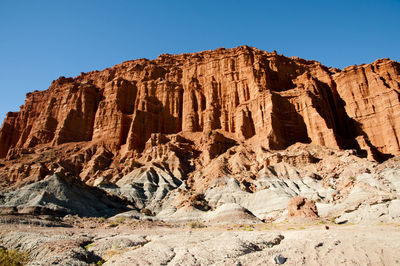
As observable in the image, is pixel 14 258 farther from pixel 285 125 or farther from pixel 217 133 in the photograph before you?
pixel 285 125

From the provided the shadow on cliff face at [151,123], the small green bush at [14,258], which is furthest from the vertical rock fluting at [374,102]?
the small green bush at [14,258]

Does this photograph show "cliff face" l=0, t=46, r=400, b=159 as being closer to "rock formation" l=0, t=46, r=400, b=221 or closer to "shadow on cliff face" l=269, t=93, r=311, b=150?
"shadow on cliff face" l=269, t=93, r=311, b=150

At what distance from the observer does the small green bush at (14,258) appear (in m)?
15.1

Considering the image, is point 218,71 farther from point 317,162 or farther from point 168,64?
point 317,162

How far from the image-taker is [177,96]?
9988 centimetres

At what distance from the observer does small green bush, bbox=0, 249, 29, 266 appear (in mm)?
15073

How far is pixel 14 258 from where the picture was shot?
16.0 metres

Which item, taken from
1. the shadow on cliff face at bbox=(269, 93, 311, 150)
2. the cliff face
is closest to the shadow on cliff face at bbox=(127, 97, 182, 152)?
the cliff face

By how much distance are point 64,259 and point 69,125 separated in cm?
8737

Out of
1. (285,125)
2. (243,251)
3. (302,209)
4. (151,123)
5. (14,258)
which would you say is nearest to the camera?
(243,251)

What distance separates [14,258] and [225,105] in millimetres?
81798

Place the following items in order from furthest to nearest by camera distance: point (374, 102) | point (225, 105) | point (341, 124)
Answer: point (225, 105) < point (341, 124) < point (374, 102)

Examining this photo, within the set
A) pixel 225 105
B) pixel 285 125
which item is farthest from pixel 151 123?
pixel 285 125

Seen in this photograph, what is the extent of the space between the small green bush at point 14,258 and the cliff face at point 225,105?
60979mm
